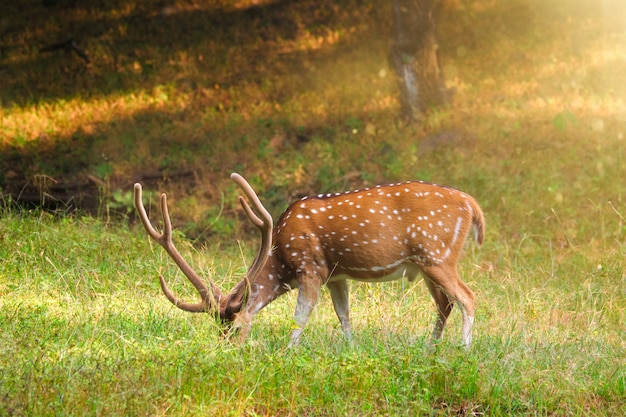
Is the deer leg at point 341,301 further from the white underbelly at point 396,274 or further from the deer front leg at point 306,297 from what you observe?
the deer front leg at point 306,297

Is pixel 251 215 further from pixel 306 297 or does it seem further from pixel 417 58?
pixel 417 58

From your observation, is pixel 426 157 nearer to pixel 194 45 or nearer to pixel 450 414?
pixel 194 45

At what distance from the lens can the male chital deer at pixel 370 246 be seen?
6953mm

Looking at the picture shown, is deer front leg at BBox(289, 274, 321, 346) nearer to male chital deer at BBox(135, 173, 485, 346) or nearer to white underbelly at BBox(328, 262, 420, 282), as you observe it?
male chital deer at BBox(135, 173, 485, 346)

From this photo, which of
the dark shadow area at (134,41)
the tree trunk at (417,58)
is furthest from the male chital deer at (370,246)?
the dark shadow area at (134,41)

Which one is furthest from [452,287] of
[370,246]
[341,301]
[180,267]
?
Answer: [180,267]

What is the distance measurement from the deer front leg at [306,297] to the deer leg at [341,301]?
0.33 metres

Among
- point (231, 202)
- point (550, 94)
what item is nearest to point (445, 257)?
point (231, 202)

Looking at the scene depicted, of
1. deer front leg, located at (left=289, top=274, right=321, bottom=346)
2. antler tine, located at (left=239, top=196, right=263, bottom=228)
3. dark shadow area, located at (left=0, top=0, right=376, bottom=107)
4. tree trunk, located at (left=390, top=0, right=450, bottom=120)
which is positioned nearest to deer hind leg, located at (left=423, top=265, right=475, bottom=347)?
deer front leg, located at (left=289, top=274, right=321, bottom=346)

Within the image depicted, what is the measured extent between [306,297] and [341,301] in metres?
0.44

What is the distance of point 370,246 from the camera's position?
699 centimetres

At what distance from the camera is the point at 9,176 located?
515 inches

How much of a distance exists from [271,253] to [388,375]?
5.74ft

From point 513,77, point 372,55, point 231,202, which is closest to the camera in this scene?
point 231,202
